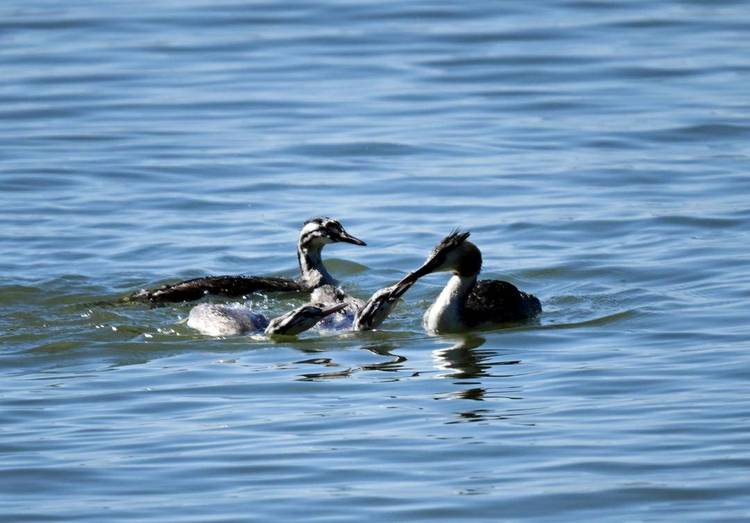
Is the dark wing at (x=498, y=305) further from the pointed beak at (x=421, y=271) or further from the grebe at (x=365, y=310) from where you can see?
the grebe at (x=365, y=310)

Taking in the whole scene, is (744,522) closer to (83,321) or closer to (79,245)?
(83,321)

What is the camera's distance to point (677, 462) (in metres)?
9.27

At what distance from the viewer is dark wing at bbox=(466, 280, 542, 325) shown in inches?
512

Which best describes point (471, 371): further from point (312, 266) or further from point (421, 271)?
point (312, 266)

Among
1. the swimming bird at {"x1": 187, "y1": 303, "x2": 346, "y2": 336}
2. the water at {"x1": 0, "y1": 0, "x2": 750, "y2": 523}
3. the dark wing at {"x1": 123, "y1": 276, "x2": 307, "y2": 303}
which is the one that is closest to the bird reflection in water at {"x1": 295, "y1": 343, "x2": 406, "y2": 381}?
the water at {"x1": 0, "y1": 0, "x2": 750, "y2": 523}

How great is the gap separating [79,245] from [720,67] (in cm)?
1073

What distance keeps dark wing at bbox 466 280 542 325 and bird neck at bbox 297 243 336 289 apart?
2079 millimetres

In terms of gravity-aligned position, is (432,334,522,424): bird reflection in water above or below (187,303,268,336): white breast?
below

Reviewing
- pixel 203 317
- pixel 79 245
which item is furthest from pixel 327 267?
pixel 203 317

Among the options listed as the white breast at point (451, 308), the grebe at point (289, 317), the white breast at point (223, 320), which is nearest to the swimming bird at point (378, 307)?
the grebe at point (289, 317)

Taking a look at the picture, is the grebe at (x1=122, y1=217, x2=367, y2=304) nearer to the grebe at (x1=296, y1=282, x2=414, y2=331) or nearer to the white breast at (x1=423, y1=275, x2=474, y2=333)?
the grebe at (x1=296, y1=282, x2=414, y2=331)

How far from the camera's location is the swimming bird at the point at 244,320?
1270 centimetres

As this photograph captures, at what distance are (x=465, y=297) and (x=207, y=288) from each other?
2226 millimetres

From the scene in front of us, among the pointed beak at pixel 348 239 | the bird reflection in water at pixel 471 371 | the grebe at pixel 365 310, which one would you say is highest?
the pointed beak at pixel 348 239
